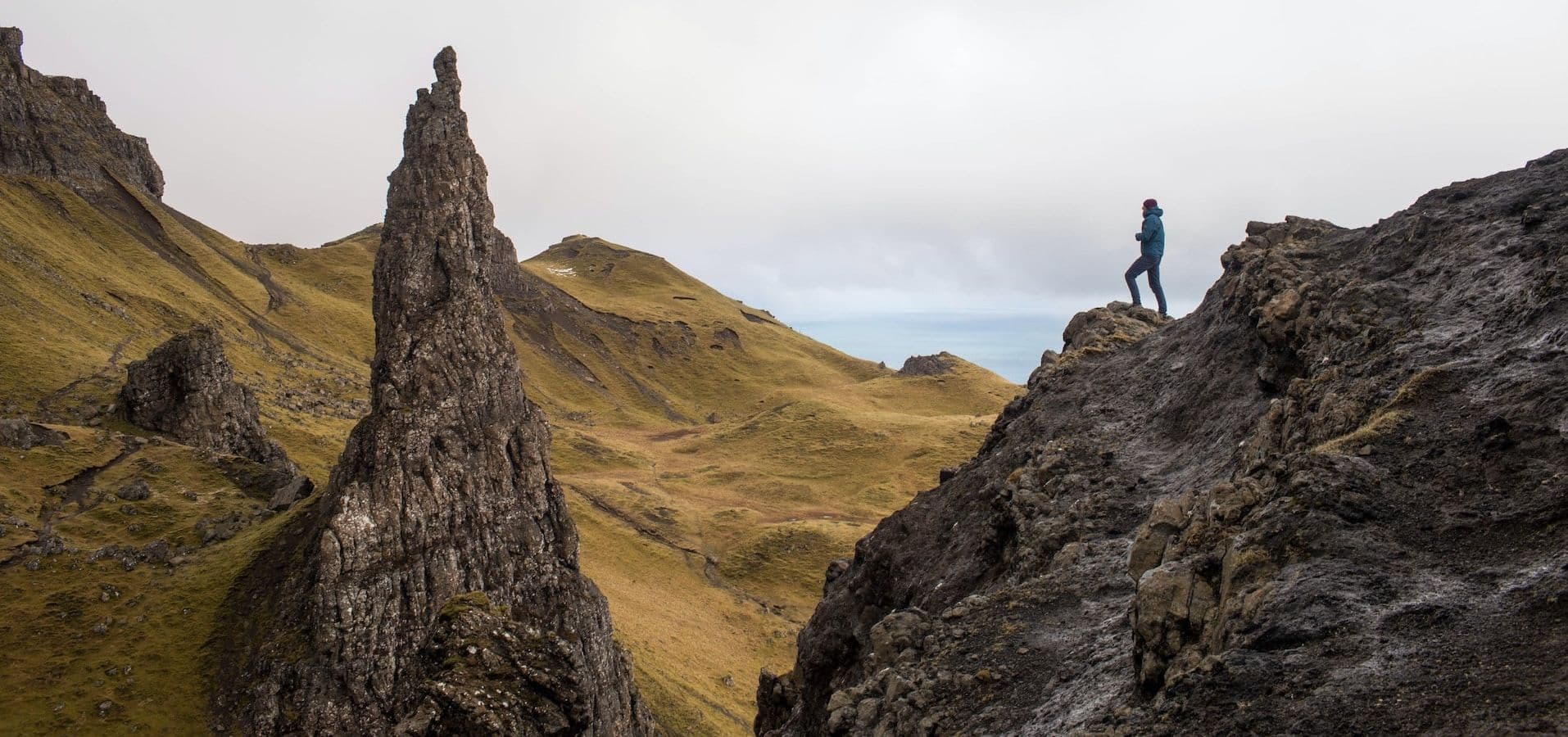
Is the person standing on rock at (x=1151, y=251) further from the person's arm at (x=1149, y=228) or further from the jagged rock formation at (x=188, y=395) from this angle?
the jagged rock formation at (x=188, y=395)

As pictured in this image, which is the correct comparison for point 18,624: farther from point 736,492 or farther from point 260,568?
point 736,492

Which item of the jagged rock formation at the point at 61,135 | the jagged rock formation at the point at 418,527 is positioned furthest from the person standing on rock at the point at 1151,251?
the jagged rock formation at the point at 61,135

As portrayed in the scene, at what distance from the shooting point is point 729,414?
571ft

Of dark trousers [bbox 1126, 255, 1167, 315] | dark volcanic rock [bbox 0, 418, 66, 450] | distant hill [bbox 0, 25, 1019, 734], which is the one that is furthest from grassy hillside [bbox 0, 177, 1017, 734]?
dark trousers [bbox 1126, 255, 1167, 315]

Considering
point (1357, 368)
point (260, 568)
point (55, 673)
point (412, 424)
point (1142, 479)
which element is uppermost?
point (1357, 368)

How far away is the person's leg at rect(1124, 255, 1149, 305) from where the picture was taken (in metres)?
29.9

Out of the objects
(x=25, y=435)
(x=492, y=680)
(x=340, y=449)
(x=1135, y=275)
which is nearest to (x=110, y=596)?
(x=25, y=435)

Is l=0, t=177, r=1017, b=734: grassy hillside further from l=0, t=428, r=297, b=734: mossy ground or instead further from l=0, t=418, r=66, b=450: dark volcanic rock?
l=0, t=418, r=66, b=450: dark volcanic rock

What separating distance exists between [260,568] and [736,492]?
63.4 m

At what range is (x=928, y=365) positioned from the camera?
180 m

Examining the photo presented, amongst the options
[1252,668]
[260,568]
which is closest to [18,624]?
[260,568]

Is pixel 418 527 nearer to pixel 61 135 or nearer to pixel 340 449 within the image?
pixel 340 449

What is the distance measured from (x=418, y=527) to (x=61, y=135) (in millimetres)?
135767

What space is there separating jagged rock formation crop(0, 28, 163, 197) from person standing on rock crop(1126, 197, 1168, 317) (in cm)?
15387
